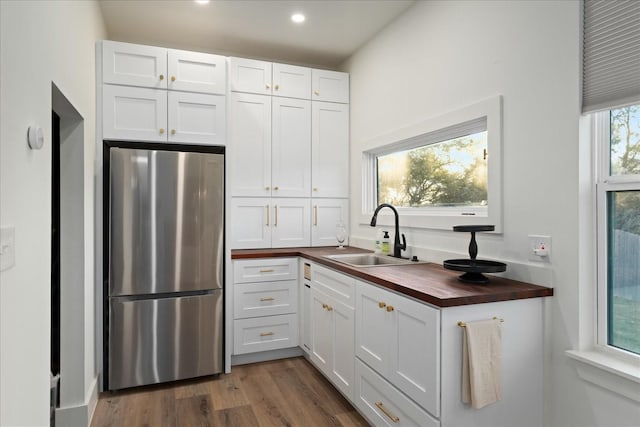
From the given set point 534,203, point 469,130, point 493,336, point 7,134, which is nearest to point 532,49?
point 469,130

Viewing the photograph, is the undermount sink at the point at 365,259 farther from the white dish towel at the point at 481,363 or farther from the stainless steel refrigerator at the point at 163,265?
the white dish towel at the point at 481,363

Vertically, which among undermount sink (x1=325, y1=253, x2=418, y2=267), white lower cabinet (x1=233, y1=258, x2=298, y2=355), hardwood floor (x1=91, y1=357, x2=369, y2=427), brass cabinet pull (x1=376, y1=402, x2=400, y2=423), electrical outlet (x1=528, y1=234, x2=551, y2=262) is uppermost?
electrical outlet (x1=528, y1=234, x2=551, y2=262)

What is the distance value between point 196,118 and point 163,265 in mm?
1140

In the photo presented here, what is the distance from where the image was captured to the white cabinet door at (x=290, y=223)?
3.58m

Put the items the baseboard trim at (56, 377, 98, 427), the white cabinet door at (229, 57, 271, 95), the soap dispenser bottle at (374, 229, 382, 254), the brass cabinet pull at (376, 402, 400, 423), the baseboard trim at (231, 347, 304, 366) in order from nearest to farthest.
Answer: the brass cabinet pull at (376, 402, 400, 423) → the baseboard trim at (56, 377, 98, 427) → the soap dispenser bottle at (374, 229, 382, 254) → the baseboard trim at (231, 347, 304, 366) → the white cabinet door at (229, 57, 271, 95)

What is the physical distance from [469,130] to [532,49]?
0.60 m

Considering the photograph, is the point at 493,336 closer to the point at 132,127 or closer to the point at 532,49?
the point at 532,49

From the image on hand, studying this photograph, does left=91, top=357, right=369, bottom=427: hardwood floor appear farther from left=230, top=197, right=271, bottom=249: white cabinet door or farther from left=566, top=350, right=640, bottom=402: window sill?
left=566, top=350, right=640, bottom=402: window sill

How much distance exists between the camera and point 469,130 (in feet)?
8.05

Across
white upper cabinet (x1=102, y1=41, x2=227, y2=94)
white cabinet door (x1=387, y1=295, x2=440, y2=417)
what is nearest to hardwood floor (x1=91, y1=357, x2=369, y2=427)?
white cabinet door (x1=387, y1=295, x2=440, y2=417)

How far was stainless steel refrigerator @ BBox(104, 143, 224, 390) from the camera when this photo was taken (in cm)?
274

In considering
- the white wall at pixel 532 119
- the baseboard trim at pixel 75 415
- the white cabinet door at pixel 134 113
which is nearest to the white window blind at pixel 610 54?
the white wall at pixel 532 119

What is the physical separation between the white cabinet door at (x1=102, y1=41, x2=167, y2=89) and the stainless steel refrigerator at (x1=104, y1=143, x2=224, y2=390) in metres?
0.49

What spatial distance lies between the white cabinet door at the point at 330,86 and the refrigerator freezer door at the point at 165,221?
4.22 ft
